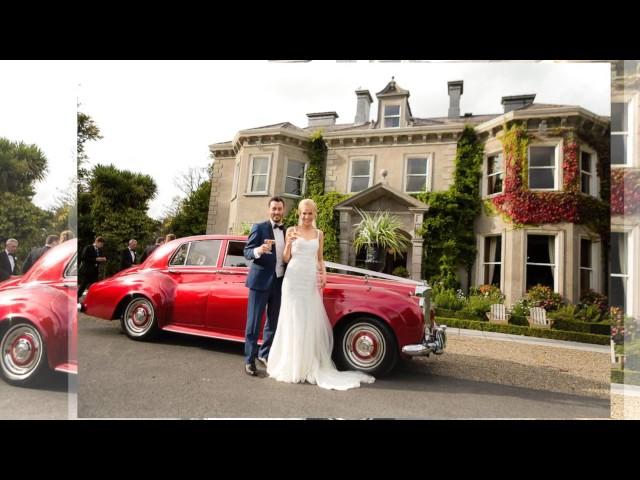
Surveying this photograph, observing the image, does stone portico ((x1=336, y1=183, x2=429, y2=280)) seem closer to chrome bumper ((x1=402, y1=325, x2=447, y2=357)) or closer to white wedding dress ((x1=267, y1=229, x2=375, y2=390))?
white wedding dress ((x1=267, y1=229, x2=375, y2=390))

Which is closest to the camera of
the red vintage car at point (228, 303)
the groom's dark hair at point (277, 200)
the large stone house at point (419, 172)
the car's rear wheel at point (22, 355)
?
the car's rear wheel at point (22, 355)

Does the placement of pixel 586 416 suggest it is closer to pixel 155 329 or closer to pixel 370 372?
pixel 370 372

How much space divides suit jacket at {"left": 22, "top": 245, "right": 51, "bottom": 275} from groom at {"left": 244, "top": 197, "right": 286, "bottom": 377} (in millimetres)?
1713

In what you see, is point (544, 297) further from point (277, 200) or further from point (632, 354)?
point (277, 200)

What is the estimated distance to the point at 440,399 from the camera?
2.80 m

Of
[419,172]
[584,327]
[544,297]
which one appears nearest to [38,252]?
[419,172]

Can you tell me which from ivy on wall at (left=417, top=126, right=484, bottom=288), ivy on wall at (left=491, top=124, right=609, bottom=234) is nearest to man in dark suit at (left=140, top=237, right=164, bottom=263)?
ivy on wall at (left=417, top=126, right=484, bottom=288)

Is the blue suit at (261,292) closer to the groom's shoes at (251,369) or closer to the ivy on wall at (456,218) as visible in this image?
the groom's shoes at (251,369)

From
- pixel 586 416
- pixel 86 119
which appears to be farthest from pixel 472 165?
pixel 86 119

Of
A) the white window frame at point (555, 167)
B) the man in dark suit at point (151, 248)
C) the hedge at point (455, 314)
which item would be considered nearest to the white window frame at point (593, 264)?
the white window frame at point (555, 167)

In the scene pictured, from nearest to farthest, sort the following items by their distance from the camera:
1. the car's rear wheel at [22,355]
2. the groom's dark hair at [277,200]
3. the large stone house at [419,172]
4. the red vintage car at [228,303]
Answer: the car's rear wheel at [22,355], the red vintage car at [228,303], the large stone house at [419,172], the groom's dark hair at [277,200]

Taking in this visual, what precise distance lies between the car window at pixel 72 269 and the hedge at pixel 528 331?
314cm

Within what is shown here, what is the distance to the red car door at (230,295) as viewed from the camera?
312 centimetres

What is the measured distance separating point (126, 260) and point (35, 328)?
2.74ft
